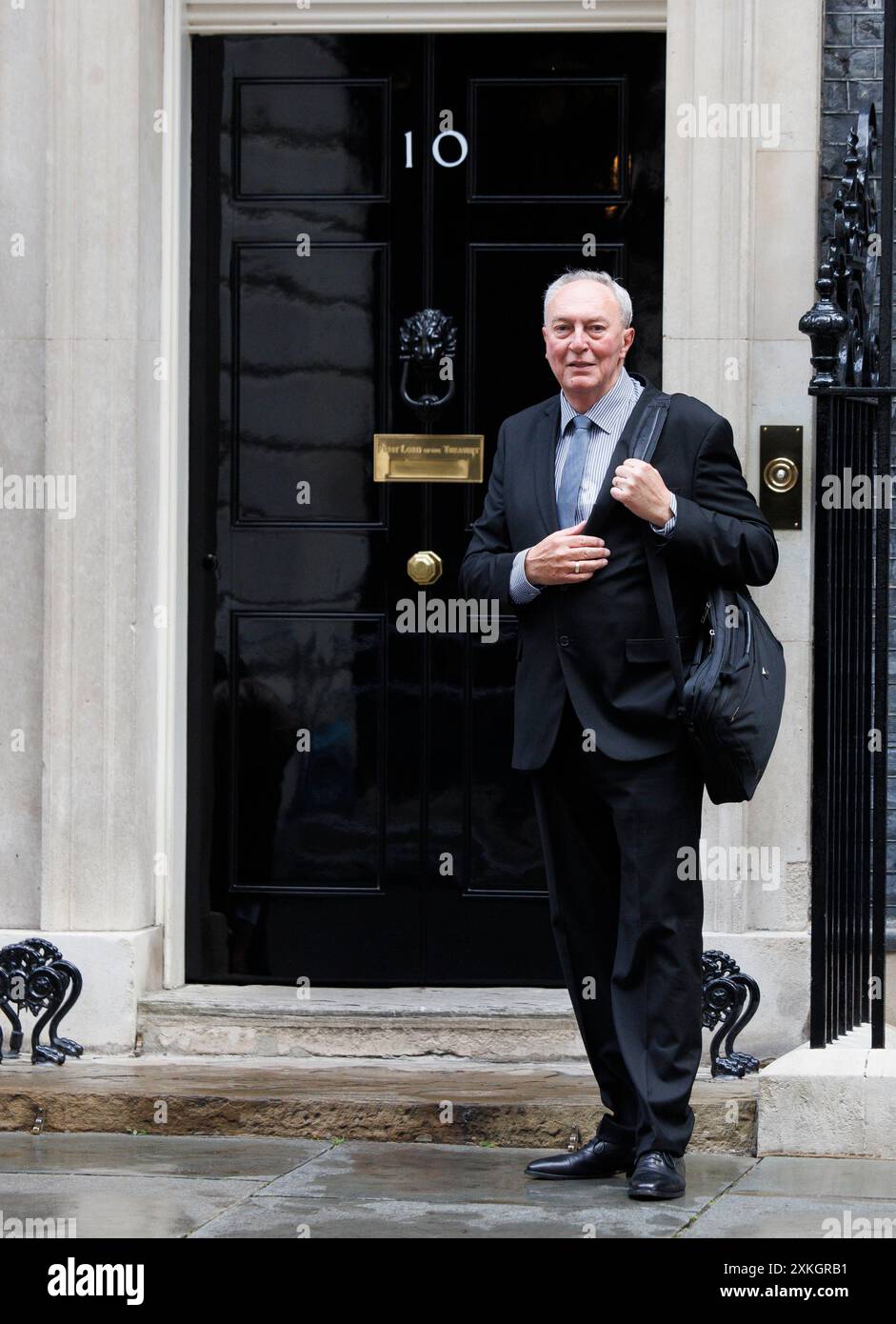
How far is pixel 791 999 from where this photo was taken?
21.2 ft

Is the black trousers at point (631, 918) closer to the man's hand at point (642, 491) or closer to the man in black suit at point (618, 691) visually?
the man in black suit at point (618, 691)

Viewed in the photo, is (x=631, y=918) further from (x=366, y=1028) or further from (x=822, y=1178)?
(x=366, y=1028)

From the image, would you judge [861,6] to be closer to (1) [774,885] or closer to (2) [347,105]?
(2) [347,105]

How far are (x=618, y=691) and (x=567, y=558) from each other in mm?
352

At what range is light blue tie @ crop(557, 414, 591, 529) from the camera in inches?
206

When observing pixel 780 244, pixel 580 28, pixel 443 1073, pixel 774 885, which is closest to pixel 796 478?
pixel 780 244

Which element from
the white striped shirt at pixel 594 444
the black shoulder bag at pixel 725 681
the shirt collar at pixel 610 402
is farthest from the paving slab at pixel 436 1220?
the shirt collar at pixel 610 402

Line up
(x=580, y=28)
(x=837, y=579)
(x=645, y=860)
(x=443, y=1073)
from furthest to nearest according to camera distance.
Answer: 1. (x=580, y=28)
2. (x=443, y=1073)
3. (x=837, y=579)
4. (x=645, y=860)

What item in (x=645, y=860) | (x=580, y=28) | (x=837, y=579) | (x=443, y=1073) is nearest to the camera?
(x=645, y=860)

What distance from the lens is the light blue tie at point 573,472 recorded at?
17.2 ft

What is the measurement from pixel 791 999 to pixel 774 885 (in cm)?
35

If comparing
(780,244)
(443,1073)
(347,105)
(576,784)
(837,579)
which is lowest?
(443,1073)

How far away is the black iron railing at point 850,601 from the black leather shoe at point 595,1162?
0.78m

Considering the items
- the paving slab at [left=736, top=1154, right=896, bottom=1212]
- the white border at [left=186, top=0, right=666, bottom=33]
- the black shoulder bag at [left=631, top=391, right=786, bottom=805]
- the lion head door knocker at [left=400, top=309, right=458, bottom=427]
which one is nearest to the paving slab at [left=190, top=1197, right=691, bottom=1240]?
the paving slab at [left=736, top=1154, right=896, bottom=1212]
